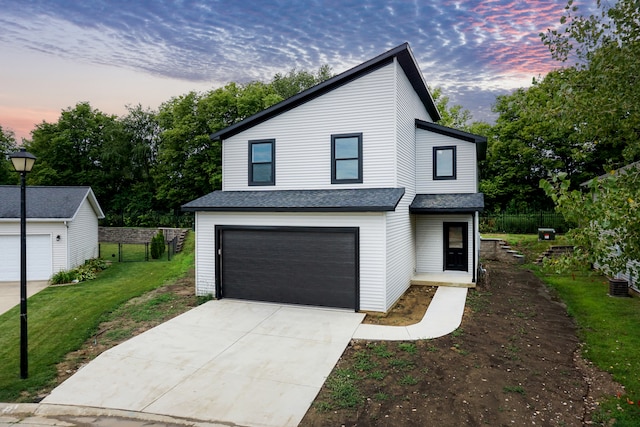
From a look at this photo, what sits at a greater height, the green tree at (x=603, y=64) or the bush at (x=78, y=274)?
the green tree at (x=603, y=64)

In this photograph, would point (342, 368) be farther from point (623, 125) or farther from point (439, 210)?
point (439, 210)

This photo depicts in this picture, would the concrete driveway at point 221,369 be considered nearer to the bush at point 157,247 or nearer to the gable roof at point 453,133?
the gable roof at point 453,133

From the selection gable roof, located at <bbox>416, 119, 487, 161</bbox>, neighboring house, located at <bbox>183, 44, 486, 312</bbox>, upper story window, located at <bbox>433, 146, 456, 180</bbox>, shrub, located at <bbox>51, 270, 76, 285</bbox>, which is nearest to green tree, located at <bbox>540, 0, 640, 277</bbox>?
Result: neighboring house, located at <bbox>183, 44, 486, 312</bbox>

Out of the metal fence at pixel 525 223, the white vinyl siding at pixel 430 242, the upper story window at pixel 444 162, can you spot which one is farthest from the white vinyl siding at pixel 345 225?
the metal fence at pixel 525 223

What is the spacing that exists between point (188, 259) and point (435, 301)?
13462 millimetres

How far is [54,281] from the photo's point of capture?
14.7 m

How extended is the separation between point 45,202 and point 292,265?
42.3 ft

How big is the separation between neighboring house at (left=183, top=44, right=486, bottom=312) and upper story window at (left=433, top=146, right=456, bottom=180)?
914mm

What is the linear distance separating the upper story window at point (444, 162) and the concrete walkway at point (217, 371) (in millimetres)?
5855

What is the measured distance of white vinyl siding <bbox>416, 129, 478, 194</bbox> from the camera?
44.3 feet

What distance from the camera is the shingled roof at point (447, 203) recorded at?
12.3 m

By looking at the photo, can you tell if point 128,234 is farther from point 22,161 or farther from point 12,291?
point 22,161

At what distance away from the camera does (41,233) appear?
15.4 meters

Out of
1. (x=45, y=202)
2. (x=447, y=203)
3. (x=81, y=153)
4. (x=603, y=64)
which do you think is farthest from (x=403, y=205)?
(x=81, y=153)
